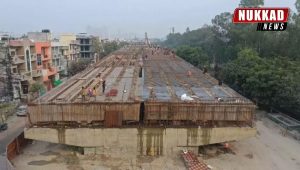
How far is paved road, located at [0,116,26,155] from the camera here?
29.5 meters

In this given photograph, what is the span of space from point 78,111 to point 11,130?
1341 centimetres

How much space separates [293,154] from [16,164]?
2398 centimetres

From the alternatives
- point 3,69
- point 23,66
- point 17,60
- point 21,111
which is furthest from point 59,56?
point 21,111

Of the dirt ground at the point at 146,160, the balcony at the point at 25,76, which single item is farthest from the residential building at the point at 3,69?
the dirt ground at the point at 146,160

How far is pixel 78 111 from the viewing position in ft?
79.6

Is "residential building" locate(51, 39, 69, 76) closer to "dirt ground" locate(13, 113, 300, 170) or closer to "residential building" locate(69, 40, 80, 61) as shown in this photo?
"residential building" locate(69, 40, 80, 61)

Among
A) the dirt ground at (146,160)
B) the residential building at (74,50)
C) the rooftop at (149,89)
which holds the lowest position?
the dirt ground at (146,160)

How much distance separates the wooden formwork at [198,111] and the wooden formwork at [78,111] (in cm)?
149

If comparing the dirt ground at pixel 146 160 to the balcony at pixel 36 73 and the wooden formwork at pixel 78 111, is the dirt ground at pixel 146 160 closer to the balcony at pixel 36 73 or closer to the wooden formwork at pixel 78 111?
the wooden formwork at pixel 78 111

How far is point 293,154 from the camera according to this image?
27188 millimetres

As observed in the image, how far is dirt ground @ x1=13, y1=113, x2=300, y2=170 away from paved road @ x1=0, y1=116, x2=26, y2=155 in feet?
11.1

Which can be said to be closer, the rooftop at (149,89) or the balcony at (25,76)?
the rooftop at (149,89)

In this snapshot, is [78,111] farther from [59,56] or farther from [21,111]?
[59,56]

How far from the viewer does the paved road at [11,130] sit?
2954 cm
